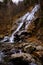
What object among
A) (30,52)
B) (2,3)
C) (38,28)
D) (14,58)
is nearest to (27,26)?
(38,28)

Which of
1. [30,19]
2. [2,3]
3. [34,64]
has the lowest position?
[34,64]

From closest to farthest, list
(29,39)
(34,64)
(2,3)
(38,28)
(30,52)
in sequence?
(34,64) < (30,52) < (29,39) < (38,28) < (2,3)

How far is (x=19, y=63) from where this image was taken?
8.49 metres

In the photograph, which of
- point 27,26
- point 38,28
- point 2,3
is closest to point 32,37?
point 38,28

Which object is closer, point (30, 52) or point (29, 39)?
point (30, 52)

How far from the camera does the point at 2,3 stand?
3047 centimetres

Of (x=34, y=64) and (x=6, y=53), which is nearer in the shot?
(x=34, y=64)

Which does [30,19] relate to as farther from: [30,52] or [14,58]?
[14,58]

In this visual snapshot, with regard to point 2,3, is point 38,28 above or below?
below

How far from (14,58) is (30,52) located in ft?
4.78

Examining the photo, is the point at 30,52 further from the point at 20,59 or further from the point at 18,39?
the point at 18,39

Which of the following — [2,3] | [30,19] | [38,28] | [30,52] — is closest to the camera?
[30,52]

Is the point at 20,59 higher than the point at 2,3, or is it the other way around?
the point at 2,3

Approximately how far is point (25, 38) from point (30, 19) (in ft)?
15.8
